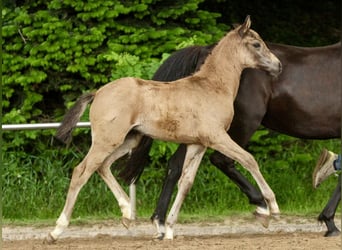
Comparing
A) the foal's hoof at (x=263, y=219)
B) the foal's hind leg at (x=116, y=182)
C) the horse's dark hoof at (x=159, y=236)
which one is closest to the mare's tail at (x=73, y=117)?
the foal's hind leg at (x=116, y=182)

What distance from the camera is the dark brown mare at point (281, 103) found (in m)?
8.41

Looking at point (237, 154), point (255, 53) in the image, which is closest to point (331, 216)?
point (237, 154)

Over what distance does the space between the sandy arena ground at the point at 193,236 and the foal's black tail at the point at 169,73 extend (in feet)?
2.00

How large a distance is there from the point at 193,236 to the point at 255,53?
1895 millimetres

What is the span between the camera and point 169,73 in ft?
27.8

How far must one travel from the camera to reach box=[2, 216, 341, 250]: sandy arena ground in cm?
754

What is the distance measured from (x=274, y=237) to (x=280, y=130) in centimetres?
107

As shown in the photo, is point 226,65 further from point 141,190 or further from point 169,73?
point 141,190

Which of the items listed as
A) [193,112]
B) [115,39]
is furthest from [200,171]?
[193,112]

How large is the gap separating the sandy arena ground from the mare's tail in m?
0.90

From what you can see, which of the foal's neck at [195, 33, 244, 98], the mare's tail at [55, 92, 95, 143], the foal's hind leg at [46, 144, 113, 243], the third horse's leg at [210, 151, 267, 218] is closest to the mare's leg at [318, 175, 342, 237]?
the third horse's leg at [210, 151, 267, 218]

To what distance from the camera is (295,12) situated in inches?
547

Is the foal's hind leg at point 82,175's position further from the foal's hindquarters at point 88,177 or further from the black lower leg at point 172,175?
the black lower leg at point 172,175

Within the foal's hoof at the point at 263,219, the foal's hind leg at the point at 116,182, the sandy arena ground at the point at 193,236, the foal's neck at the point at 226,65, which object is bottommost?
the sandy arena ground at the point at 193,236
